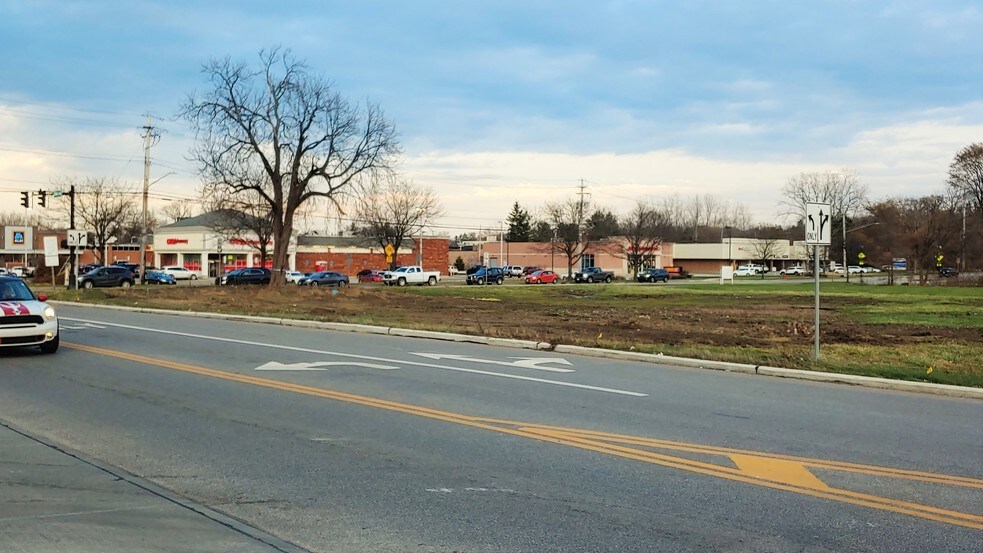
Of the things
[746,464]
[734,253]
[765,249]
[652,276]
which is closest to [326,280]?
[652,276]

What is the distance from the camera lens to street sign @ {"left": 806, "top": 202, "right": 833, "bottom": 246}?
15.0 meters

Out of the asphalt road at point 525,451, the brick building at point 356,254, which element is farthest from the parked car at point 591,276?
the asphalt road at point 525,451

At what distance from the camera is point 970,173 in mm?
97688

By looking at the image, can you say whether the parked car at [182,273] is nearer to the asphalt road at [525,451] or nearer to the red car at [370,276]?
the red car at [370,276]

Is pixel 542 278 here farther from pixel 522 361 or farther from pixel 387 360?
pixel 387 360

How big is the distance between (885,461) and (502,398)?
197 inches

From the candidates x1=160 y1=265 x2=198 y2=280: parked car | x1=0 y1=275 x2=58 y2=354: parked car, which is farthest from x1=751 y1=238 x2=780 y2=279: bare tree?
x1=0 y1=275 x2=58 y2=354: parked car

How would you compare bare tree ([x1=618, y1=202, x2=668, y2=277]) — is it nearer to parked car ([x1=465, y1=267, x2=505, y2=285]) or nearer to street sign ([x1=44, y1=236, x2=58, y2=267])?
parked car ([x1=465, y1=267, x2=505, y2=285])

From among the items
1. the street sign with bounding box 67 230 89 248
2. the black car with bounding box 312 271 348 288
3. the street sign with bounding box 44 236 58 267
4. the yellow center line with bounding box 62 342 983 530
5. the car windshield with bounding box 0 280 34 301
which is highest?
the street sign with bounding box 67 230 89 248

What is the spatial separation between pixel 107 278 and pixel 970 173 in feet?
306

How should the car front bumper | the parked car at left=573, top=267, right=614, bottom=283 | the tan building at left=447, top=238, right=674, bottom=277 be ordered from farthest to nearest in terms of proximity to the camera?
the tan building at left=447, top=238, right=674, bottom=277, the parked car at left=573, top=267, right=614, bottom=283, the car front bumper

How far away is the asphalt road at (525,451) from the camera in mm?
5762

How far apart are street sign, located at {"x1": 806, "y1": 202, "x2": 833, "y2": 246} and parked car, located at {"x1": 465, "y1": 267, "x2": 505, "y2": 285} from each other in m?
63.8

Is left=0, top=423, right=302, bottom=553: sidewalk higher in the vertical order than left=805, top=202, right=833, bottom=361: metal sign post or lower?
lower
